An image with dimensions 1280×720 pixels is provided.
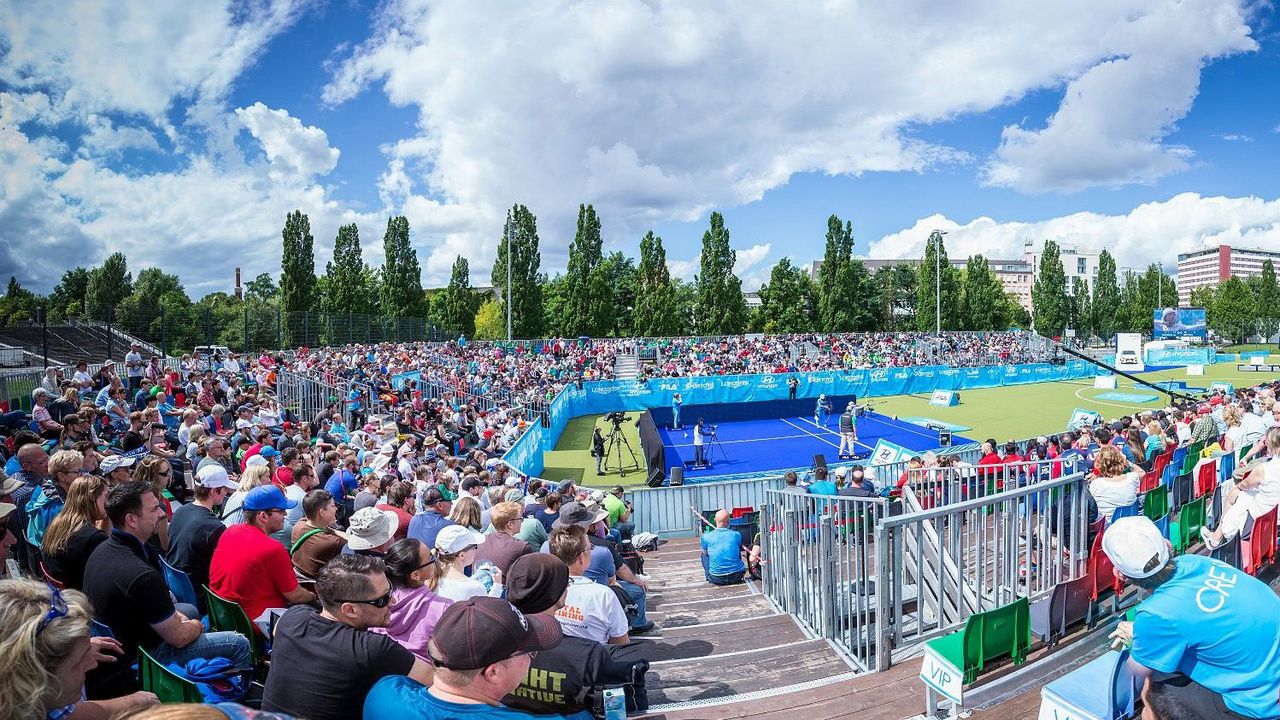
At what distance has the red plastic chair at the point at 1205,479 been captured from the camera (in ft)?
28.1

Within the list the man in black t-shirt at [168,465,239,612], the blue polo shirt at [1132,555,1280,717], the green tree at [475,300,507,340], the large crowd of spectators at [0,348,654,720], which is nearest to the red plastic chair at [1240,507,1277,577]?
the blue polo shirt at [1132,555,1280,717]

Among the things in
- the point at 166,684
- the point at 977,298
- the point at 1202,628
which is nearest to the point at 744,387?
the point at 1202,628

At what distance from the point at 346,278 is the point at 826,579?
205 ft

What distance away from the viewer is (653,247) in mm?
66125

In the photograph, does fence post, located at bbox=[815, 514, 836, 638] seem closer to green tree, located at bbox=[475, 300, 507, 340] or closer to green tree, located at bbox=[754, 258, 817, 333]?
green tree, located at bbox=[754, 258, 817, 333]

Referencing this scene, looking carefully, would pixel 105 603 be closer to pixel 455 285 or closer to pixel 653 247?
pixel 653 247

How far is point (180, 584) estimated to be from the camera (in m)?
4.46

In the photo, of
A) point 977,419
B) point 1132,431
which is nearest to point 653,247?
point 977,419

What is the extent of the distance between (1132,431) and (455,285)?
218ft

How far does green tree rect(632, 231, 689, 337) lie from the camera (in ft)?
207

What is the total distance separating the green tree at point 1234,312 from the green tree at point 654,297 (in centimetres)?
8929

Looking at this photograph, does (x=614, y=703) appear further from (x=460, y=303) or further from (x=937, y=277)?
(x=460, y=303)

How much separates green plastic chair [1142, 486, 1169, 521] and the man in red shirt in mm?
8121

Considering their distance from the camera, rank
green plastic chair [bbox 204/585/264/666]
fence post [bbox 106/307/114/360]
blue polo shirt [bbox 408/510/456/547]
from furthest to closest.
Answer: fence post [bbox 106/307/114/360], blue polo shirt [bbox 408/510/456/547], green plastic chair [bbox 204/585/264/666]
